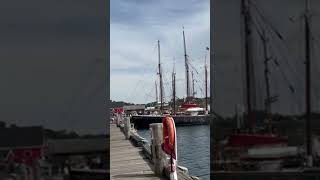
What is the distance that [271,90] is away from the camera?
649 cm

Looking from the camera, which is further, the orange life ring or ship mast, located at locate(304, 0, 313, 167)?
the orange life ring

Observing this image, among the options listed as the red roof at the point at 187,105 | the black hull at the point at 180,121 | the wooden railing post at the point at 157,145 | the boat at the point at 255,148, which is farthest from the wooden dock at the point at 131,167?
the red roof at the point at 187,105

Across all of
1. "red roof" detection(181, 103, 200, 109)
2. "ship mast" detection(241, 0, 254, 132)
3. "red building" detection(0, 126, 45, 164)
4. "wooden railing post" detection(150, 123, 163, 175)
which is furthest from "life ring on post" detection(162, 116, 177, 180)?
"red roof" detection(181, 103, 200, 109)

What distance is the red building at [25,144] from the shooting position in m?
5.96

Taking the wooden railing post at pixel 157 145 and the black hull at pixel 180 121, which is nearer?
the wooden railing post at pixel 157 145

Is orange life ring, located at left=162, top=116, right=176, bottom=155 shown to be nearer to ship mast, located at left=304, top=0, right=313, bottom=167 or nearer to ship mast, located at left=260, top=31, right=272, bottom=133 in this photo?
ship mast, located at left=260, top=31, right=272, bottom=133

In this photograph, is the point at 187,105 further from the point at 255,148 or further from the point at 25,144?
the point at 25,144

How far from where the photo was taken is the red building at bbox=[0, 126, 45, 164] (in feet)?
19.6

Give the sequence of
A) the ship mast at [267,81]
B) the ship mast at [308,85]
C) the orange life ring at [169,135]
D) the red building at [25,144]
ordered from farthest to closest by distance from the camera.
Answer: the orange life ring at [169,135] < the ship mast at [267,81] < the ship mast at [308,85] < the red building at [25,144]

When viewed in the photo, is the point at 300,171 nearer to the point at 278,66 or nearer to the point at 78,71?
the point at 278,66

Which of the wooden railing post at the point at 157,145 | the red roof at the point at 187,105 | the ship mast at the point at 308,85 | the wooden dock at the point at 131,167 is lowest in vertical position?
the wooden dock at the point at 131,167

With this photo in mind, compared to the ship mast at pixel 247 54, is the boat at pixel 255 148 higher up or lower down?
lower down

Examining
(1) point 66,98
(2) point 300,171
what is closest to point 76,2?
(1) point 66,98

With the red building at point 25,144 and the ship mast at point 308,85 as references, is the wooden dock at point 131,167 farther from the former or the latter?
the ship mast at point 308,85
